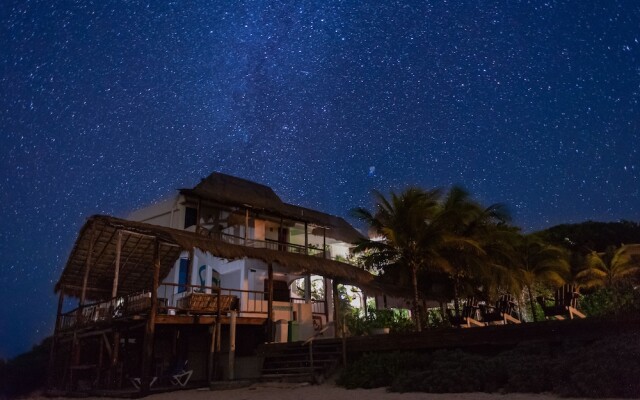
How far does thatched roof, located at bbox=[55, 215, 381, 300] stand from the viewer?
14.8 m

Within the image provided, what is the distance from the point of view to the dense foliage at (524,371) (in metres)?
7.14

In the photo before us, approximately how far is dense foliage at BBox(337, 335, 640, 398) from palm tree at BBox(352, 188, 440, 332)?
23.4ft

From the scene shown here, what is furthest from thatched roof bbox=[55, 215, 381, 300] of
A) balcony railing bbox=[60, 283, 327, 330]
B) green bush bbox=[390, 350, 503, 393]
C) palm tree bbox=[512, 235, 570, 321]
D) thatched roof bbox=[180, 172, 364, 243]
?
palm tree bbox=[512, 235, 570, 321]

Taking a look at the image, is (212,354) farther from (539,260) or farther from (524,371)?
(539,260)

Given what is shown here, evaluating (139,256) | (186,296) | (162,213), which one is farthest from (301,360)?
(162,213)

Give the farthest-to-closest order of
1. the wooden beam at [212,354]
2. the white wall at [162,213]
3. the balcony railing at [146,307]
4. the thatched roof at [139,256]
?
1. the white wall at [162,213]
2. the wooden beam at [212,354]
3. the thatched roof at [139,256]
4. the balcony railing at [146,307]

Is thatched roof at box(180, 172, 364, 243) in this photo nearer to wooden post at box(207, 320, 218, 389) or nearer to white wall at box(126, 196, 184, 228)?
white wall at box(126, 196, 184, 228)

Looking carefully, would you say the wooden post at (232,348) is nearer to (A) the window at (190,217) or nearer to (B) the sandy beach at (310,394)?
(B) the sandy beach at (310,394)

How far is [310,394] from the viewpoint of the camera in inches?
423

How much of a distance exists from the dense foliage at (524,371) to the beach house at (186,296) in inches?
224

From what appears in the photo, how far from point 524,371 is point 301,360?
751 cm

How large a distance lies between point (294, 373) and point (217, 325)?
346 centimetres

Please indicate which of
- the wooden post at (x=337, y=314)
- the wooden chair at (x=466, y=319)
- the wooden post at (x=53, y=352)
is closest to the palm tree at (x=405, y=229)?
the wooden chair at (x=466, y=319)

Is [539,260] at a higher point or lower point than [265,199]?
lower
